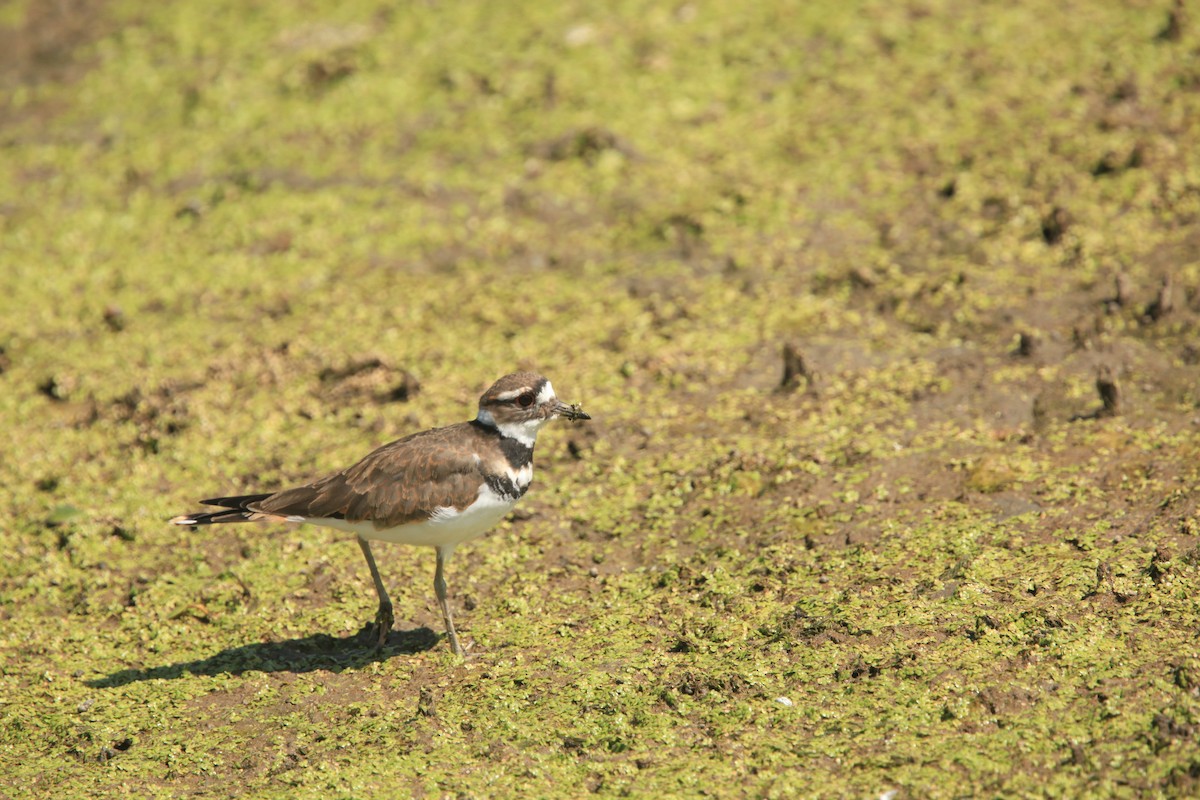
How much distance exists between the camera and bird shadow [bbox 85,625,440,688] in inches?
253

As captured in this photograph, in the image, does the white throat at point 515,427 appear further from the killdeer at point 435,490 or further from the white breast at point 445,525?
the white breast at point 445,525

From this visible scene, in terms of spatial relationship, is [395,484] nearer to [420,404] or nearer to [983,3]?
[420,404]

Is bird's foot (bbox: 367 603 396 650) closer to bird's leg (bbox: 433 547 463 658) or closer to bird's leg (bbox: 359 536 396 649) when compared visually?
bird's leg (bbox: 359 536 396 649)

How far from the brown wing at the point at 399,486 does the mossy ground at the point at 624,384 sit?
712 millimetres

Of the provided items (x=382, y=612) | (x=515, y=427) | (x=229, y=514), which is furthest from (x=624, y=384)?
(x=229, y=514)

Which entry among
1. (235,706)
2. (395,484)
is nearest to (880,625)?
(395,484)

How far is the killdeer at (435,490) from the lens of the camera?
20.8 ft

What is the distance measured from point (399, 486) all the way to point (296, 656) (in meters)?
1.06

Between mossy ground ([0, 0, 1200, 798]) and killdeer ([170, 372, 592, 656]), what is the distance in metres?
0.60

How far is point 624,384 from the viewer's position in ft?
28.3

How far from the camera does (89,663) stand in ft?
21.5

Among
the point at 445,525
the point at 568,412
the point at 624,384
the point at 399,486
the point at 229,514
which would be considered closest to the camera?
the point at 445,525

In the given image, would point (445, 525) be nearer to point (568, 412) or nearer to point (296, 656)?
point (568, 412)

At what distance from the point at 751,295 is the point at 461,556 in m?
3.19
